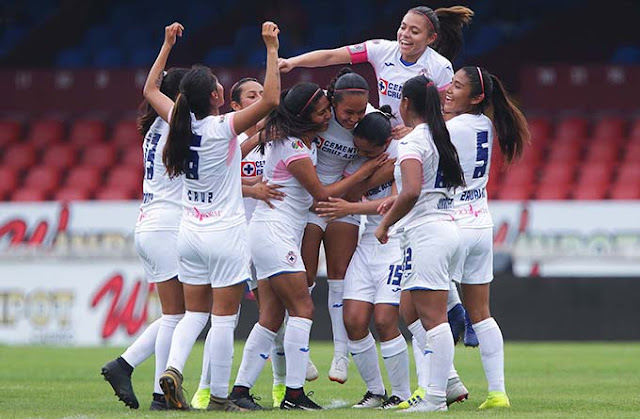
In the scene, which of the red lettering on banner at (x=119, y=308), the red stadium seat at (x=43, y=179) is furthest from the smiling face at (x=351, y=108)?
the red stadium seat at (x=43, y=179)

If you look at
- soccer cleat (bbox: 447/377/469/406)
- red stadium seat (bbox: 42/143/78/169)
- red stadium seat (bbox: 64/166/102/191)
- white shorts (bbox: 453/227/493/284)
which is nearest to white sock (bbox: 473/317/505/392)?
soccer cleat (bbox: 447/377/469/406)

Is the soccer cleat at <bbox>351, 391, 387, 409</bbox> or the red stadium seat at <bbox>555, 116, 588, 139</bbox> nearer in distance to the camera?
the soccer cleat at <bbox>351, 391, 387, 409</bbox>

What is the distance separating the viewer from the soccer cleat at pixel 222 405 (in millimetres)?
8336

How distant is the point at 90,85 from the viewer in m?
23.2

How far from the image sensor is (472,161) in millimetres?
8711

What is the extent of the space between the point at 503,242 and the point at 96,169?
7.48 metres

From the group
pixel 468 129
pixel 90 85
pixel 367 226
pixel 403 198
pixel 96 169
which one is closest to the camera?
pixel 403 198

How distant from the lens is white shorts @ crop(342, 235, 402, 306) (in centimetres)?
899

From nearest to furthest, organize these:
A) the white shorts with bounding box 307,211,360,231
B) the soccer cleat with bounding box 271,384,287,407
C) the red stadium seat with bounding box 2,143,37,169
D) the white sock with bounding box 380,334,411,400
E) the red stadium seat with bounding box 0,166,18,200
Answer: the white sock with bounding box 380,334,411,400 < the white shorts with bounding box 307,211,360,231 < the soccer cleat with bounding box 271,384,287,407 < the red stadium seat with bounding box 0,166,18,200 < the red stadium seat with bounding box 2,143,37,169

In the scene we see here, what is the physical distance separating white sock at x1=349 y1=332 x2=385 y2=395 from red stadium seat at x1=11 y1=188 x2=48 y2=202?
12168mm

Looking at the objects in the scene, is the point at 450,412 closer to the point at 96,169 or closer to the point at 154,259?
the point at 154,259

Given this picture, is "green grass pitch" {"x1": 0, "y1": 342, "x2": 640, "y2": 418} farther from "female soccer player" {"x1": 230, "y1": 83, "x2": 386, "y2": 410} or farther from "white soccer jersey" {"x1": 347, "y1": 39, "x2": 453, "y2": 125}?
"white soccer jersey" {"x1": 347, "y1": 39, "x2": 453, "y2": 125}

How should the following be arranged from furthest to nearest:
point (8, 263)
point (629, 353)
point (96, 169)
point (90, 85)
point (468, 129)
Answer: point (90, 85) → point (96, 169) → point (8, 263) → point (629, 353) → point (468, 129)

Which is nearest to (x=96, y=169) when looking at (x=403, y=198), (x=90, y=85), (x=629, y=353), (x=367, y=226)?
(x=90, y=85)
